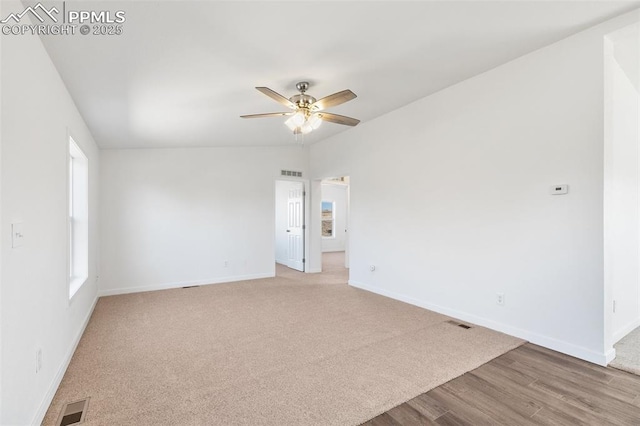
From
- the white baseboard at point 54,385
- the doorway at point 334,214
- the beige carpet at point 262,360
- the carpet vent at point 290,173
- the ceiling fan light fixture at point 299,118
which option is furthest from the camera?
the doorway at point 334,214

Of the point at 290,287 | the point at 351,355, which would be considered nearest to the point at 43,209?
the point at 351,355

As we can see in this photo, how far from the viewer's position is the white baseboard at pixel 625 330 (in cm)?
308

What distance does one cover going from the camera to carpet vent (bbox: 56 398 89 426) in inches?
76.0

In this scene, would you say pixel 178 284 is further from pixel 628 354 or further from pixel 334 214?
pixel 334 214

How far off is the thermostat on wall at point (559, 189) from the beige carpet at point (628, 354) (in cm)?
148

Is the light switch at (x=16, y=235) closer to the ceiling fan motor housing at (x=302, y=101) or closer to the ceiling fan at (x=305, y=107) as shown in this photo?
the ceiling fan at (x=305, y=107)

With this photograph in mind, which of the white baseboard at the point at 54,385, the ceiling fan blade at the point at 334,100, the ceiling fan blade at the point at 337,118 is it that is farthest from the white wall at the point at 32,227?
the ceiling fan blade at the point at 337,118

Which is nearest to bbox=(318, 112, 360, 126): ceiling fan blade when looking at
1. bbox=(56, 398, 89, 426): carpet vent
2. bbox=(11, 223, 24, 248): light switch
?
bbox=(11, 223, 24, 248): light switch

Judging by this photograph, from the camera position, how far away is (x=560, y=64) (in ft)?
9.52

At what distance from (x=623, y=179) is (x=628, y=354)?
5.46 feet

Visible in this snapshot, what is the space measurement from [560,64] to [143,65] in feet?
11.9

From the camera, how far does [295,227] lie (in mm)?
7203

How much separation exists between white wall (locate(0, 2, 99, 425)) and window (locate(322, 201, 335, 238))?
8.55 m

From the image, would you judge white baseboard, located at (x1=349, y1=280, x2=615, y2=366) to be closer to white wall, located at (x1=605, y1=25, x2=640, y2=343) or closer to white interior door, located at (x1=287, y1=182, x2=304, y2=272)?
white wall, located at (x1=605, y1=25, x2=640, y2=343)
